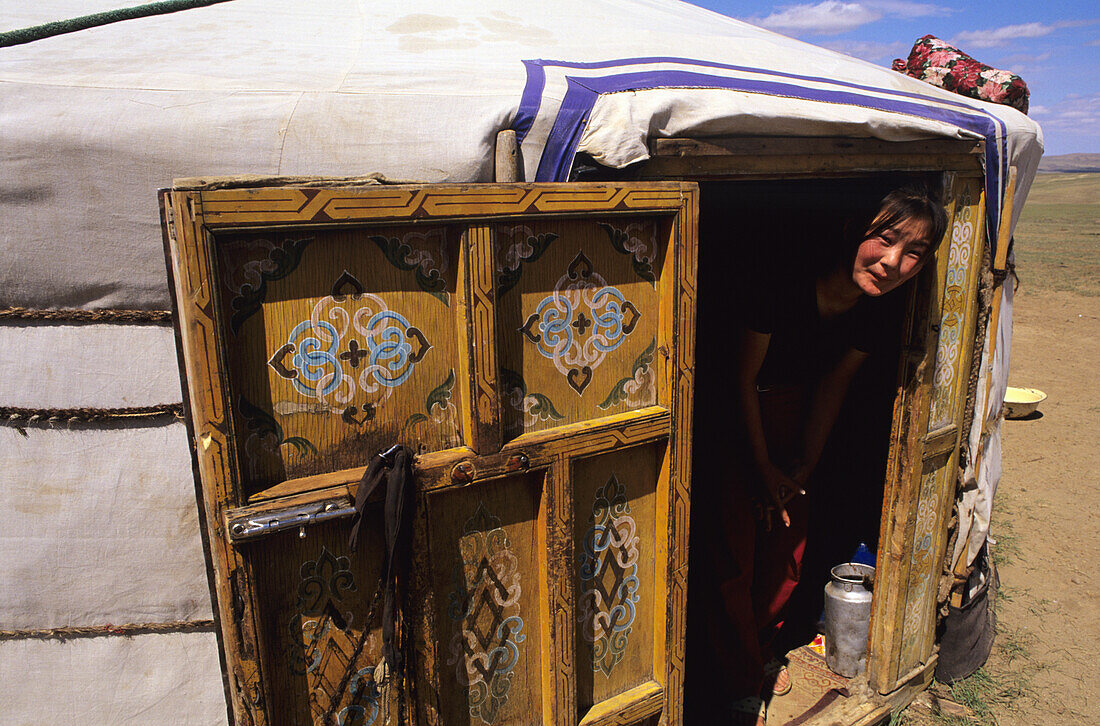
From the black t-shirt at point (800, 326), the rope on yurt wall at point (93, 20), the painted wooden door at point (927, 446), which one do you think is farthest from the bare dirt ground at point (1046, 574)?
the rope on yurt wall at point (93, 20)

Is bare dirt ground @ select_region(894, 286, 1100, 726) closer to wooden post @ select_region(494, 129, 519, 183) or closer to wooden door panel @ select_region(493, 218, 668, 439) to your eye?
wooden door panel @ select_region(493, 218, 668, 439)

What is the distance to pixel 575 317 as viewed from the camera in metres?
1.30

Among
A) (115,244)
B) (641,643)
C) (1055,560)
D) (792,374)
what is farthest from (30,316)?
(1055,560)

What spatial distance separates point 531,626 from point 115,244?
1051mm

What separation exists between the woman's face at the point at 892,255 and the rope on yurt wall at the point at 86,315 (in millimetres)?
1621

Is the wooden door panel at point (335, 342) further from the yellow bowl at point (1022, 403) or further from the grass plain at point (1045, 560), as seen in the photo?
the yellow bowl at point (1022, 403)

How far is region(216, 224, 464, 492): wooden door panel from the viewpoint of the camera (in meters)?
1.03

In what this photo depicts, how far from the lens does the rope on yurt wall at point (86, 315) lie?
1.36m

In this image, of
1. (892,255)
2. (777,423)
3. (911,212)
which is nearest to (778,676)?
(777,423)

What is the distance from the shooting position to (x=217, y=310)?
98cm

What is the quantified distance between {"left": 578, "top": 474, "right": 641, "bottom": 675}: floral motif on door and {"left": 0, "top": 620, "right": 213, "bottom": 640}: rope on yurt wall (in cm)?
81

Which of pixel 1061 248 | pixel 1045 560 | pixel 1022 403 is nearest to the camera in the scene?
pixel 1045 560

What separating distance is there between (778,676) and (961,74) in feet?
7.04

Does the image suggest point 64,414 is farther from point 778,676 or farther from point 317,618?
point 778,676
